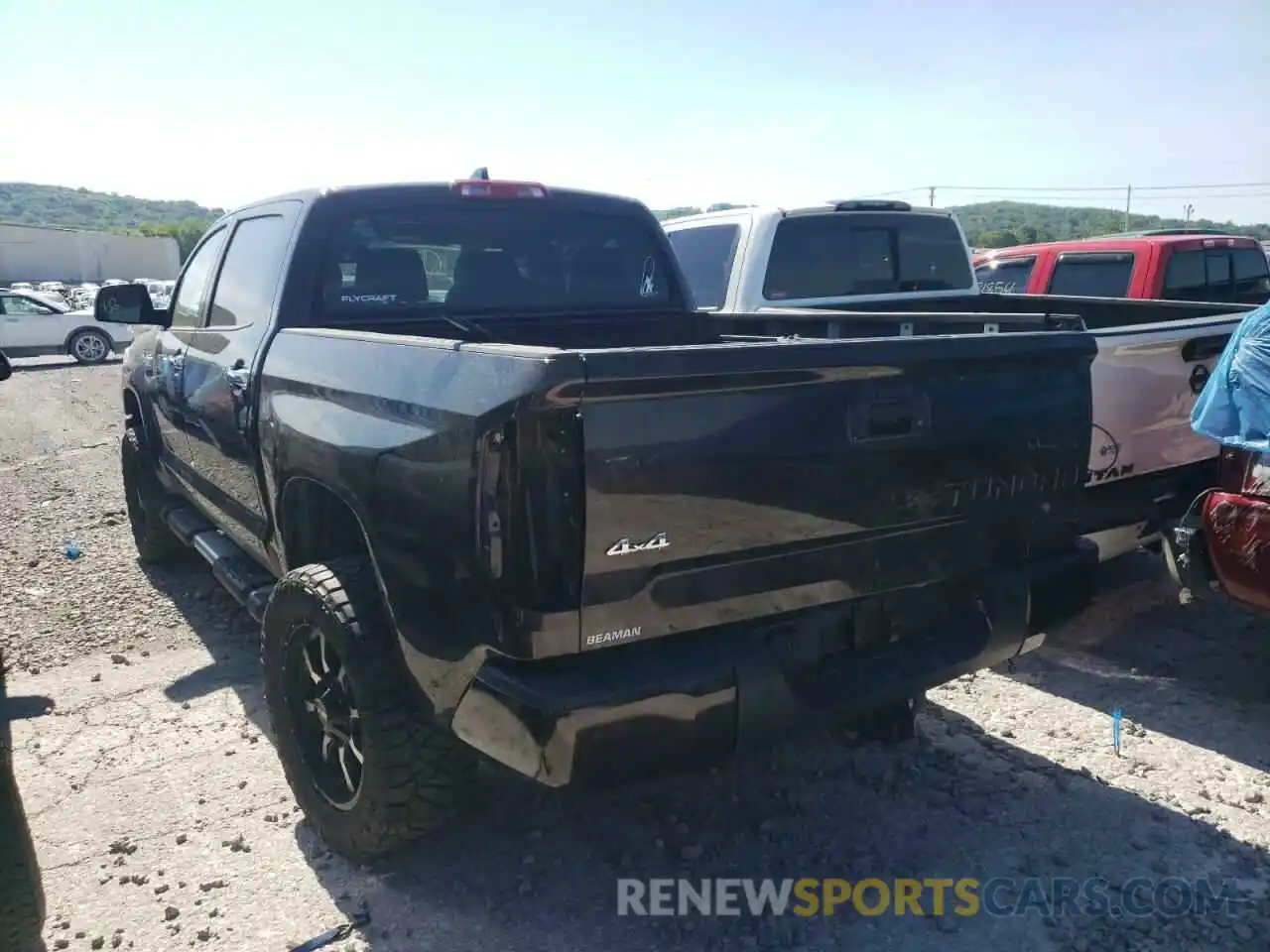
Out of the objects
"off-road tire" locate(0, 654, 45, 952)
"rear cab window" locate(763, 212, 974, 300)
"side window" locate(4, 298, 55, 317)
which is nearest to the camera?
"off-road tire" locate(0, 654, 45, 952)

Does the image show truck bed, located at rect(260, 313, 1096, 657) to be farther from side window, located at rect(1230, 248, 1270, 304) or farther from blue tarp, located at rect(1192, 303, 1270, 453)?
side window, located at rect(1230, 248, 1270, 304)

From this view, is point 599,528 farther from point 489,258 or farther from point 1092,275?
point 1092,275

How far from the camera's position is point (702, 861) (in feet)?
10.1

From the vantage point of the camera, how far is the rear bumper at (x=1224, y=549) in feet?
12.1

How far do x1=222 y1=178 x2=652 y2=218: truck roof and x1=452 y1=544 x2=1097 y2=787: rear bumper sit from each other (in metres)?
2.24

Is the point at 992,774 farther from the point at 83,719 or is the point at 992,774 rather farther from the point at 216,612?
the point at 216,612

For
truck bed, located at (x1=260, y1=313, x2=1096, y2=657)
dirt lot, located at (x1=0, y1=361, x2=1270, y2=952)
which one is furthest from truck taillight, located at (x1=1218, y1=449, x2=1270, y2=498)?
truck bed, located at (x1=260, y1=313, x2=1096, y2=657)

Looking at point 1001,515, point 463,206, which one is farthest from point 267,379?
point 1001,515

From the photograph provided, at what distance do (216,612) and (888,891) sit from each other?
3.88 meters

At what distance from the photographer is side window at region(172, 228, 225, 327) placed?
4711 millimetres

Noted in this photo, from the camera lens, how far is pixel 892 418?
8.69 ft

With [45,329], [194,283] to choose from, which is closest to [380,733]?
[194,283]

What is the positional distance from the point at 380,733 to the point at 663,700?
0.88 meters

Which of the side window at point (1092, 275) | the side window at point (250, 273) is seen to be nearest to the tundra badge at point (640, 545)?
the side window at point (250, 273)
